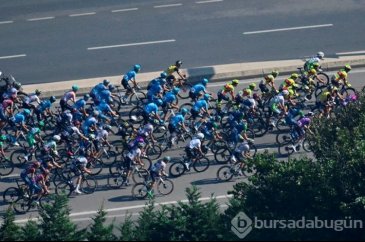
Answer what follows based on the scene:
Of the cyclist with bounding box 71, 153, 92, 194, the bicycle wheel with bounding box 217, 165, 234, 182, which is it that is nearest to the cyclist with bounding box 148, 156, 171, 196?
the bicycle wheel with bounding box 217, 165, 234, 182

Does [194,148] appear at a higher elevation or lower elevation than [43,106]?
lower

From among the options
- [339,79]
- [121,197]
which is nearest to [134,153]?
[121,197]

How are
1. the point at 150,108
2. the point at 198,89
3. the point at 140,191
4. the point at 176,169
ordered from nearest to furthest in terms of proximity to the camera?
the point at 140,191
the point at 176,169
the point at 150,108
the point at 198,89

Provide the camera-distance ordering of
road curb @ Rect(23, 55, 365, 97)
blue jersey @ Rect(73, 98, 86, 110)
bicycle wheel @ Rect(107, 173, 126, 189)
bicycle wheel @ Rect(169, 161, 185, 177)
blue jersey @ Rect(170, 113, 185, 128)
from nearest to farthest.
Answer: bicycle wheel @ Rect(107, 173, 126, 189) < bicycle wheel @ Rect(169, 161, 185, 177) < blue jersey @ Rect(170, 113, 185, 128) < blue jersey @ Rect(73, 98, 86, 110) < road curb @ Rect(23, 55, 365, 97)

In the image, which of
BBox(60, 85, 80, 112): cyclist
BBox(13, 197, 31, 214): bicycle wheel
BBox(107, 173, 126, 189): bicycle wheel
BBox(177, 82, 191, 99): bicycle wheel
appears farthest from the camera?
BBox(177, 82, 191, 99): bicycle wheel

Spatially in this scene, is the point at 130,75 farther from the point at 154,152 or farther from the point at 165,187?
the point at 165,187

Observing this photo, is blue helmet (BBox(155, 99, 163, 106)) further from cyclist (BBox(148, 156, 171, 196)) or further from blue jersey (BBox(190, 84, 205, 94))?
cyclist (BBox(148, 156, 171, 196))

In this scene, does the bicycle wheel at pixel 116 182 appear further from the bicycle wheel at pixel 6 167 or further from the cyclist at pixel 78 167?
the bicycle wheel at pixel 6 167
